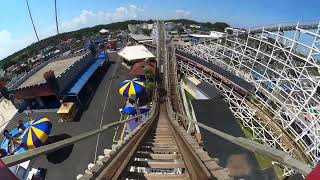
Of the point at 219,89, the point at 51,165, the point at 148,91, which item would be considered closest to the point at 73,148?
the point at 51,165

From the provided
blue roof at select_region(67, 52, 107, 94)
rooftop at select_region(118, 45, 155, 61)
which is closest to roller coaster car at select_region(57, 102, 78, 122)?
blue roof at select_region(67, 52, 107, 94)

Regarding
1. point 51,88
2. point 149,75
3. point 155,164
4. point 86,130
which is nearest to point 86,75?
point 51,88

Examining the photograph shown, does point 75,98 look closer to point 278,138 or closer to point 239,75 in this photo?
point 239,75

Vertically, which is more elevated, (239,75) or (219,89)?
(239,75)

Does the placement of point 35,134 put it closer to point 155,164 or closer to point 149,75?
point 149,75

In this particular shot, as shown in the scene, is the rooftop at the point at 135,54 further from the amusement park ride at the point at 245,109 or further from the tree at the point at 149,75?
the tree at the point at 149,75

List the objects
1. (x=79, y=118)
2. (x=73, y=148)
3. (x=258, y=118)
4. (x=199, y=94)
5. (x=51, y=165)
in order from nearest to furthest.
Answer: (x=51, y=165) < (x=73, y=148) < (x=258, y=118) < (x=79, y=118) < (x=199, y=94)

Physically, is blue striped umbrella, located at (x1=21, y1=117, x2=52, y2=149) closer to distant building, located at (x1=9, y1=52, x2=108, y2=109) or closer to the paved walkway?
the paved walkway
